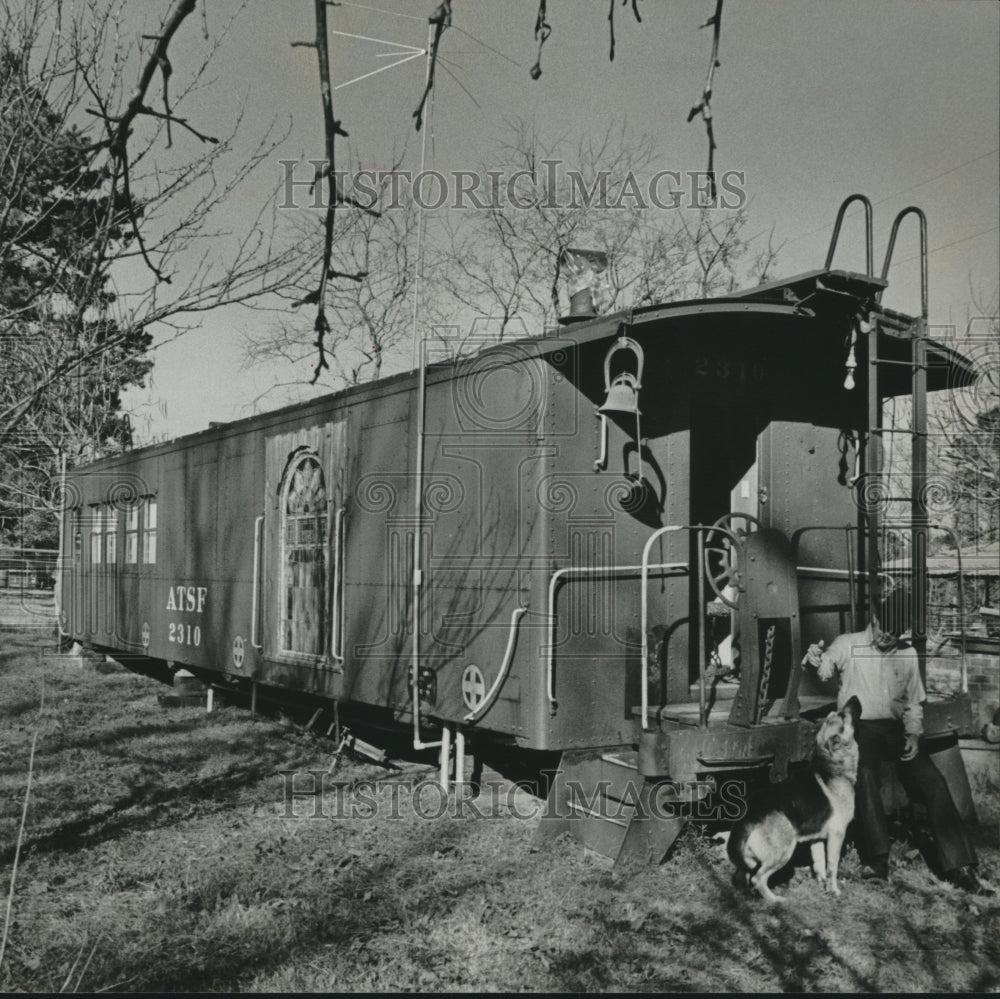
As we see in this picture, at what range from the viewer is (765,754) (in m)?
5.77

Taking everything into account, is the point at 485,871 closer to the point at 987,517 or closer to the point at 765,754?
the point at 765,754

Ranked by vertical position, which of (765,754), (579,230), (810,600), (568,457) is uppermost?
(579,230)

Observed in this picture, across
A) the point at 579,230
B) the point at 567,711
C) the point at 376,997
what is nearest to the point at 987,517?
the point at 579,230

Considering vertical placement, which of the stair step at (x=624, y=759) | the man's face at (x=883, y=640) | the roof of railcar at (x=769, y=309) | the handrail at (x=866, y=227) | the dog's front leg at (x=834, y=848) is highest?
the handrail at (x=866, y=227)

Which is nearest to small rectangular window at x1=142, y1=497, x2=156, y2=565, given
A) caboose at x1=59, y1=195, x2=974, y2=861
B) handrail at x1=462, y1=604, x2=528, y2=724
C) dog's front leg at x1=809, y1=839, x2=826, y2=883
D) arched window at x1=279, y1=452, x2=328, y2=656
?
arched window at x1=279, y1=452, x2=328, y2=656

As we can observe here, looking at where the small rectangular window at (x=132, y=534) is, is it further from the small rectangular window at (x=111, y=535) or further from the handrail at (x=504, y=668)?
the handrail at (x=504, y=668)

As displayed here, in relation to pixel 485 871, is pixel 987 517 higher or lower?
higher

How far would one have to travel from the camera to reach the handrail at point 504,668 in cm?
622

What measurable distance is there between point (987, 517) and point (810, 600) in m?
21.2

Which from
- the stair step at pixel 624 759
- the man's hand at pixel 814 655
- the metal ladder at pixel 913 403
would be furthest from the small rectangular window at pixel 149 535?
the metal ladder at pixel 913 403

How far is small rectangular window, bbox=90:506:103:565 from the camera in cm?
1423

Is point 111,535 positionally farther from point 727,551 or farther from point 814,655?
point 814,655

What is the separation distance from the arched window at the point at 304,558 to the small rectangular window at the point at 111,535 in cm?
548

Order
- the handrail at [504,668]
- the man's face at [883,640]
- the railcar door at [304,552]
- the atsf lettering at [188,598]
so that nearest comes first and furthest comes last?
1. the man's face at [883,640]
2. the handrail at [504,668]
3. the railcar door at [304,552]
4. the atsf lettering at [188,598]
